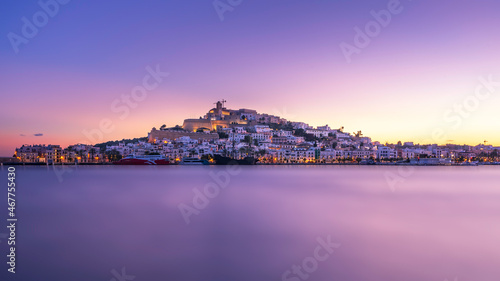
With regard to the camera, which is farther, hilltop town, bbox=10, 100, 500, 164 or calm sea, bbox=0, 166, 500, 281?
hilltop town, bbox=10, 100, 500, 164

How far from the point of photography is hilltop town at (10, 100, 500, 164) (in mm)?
59906

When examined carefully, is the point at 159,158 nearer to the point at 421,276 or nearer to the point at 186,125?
the point at 186,125

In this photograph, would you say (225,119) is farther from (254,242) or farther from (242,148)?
(254,242)

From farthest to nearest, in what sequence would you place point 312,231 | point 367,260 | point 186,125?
point 186,125 → point 312,231 → point 367,260

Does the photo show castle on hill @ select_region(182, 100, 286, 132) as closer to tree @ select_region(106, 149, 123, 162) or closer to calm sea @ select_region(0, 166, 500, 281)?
tree @ select_region(106, 149, 123, 162)

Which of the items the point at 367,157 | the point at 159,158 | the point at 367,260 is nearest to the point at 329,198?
the point at 367,260

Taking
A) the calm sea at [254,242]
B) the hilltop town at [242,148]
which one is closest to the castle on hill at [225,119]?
the hilltop town at [242,148]

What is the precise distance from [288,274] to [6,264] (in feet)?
14.3

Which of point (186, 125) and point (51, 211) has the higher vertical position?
point (186, 125)

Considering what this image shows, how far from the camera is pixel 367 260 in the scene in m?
6.26

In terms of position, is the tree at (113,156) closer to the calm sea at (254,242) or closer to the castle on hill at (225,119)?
the castle on hill at (225,119)

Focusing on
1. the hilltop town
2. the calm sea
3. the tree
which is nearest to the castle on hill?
the hilltop town

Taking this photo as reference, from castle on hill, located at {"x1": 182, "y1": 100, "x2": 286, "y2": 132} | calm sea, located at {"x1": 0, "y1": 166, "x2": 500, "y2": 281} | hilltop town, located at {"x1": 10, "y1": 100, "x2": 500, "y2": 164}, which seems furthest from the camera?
castle on hill, located at {"x1": 182, "y1": 100, "x2": 286, "y2": 132}

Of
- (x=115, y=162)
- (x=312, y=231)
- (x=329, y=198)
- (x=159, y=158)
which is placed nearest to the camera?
(x=312, y=231)
